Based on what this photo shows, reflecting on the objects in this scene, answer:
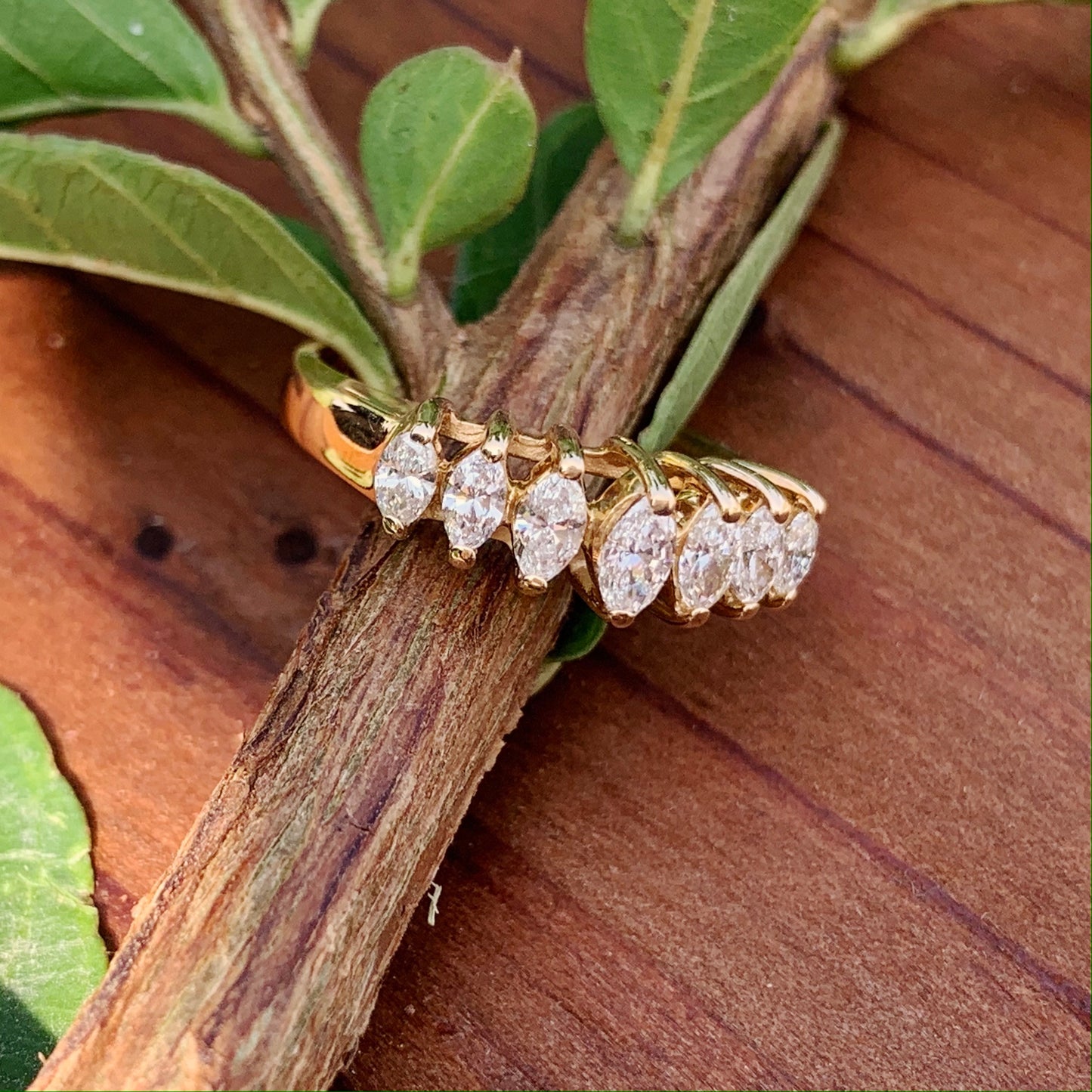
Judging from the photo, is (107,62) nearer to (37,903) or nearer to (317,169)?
(317,169)

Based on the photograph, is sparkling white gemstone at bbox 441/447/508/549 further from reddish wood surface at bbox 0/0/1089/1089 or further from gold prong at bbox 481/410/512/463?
reddish wood surface at bbox 0/0/1089/1089

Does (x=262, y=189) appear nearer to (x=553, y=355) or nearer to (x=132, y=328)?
(x=132, y=328)

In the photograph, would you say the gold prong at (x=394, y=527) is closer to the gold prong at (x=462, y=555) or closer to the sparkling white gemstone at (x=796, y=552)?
the gold prong at (x=462, y=555)

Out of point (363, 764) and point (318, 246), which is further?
point (318, 246)

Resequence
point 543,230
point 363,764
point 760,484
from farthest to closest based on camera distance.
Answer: point 543,230, point 760,484, point 363,764

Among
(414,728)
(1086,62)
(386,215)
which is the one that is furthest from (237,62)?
(1086,62)

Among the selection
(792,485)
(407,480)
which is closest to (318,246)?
(407,480)

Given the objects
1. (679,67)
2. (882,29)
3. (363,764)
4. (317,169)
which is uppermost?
(882,29)
